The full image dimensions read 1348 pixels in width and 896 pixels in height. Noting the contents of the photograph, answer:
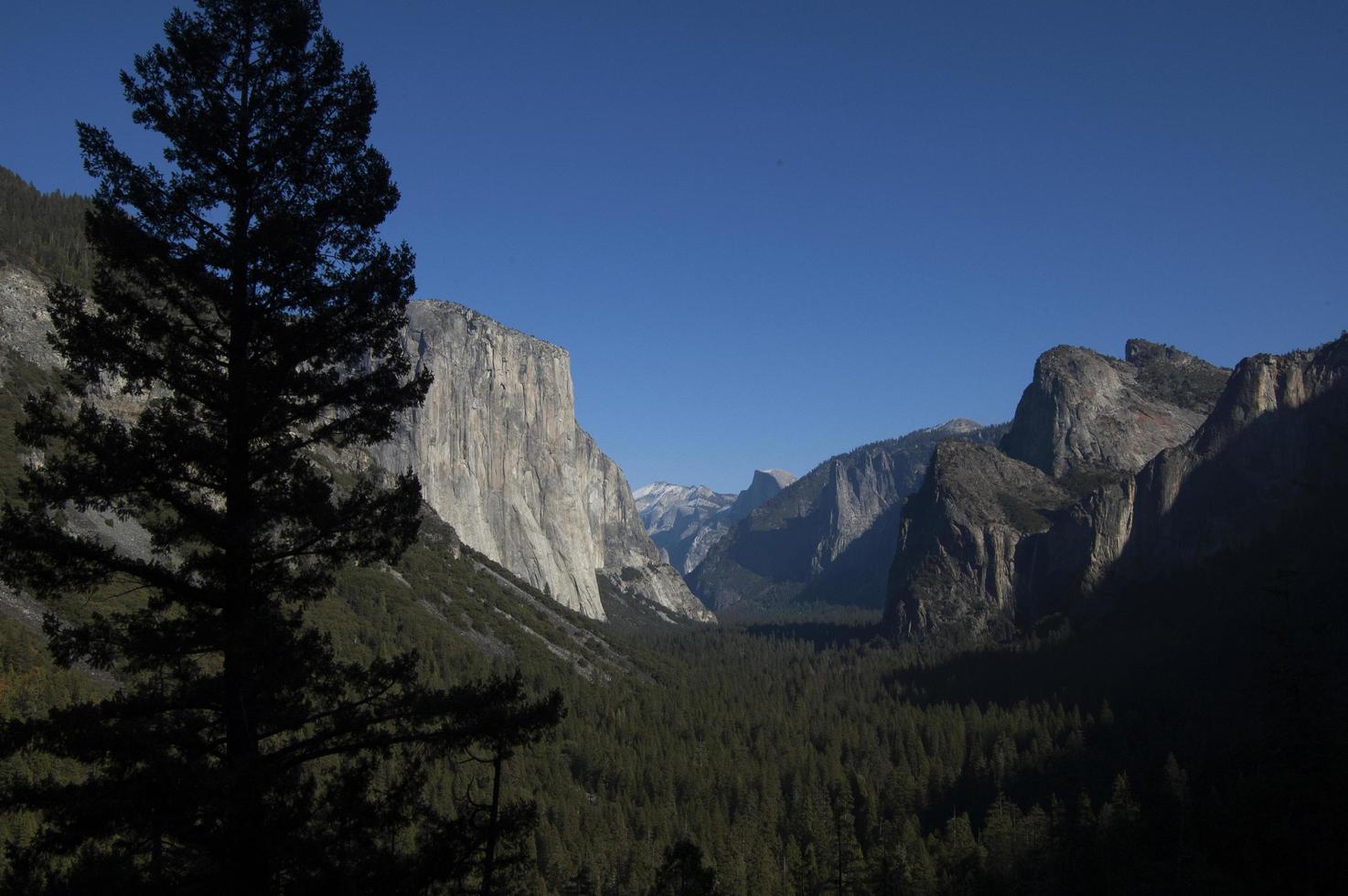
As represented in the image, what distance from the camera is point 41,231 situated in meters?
103

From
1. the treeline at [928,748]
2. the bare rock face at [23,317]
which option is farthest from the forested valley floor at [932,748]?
the bare rock face at [23,317]

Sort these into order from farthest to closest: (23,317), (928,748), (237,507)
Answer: (928,748)
(23,317)
(237,507)

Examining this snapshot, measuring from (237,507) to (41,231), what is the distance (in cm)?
11534

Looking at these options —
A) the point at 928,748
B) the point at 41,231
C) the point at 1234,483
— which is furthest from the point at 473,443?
the point at 1234,483

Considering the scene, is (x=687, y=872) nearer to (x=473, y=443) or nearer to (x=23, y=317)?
(x=23, y=317)

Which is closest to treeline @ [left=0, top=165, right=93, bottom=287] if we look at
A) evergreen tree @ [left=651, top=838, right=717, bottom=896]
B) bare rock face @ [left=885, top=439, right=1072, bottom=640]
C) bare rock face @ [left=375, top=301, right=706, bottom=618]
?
bare rock face @ [left=375, top=301, right=706, bottom=618]

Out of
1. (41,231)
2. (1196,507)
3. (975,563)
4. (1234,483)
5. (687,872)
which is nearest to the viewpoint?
(687,872)

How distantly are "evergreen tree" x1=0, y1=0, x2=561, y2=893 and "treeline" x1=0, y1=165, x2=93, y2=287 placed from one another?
86085 mm

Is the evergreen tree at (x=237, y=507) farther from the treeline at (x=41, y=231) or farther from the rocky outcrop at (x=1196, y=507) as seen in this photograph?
the rocky outcrop at (x=1196, y=507)

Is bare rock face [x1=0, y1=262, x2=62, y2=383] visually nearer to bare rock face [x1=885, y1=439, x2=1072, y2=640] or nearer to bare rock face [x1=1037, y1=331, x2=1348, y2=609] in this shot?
bare rock face [x1=1037, y1=331, x2=1348, y2=609]

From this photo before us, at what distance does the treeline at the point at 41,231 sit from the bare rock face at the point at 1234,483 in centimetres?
14719

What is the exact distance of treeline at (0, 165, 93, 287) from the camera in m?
91.9

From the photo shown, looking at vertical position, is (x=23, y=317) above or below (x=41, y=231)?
below

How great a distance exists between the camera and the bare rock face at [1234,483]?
432 feet
